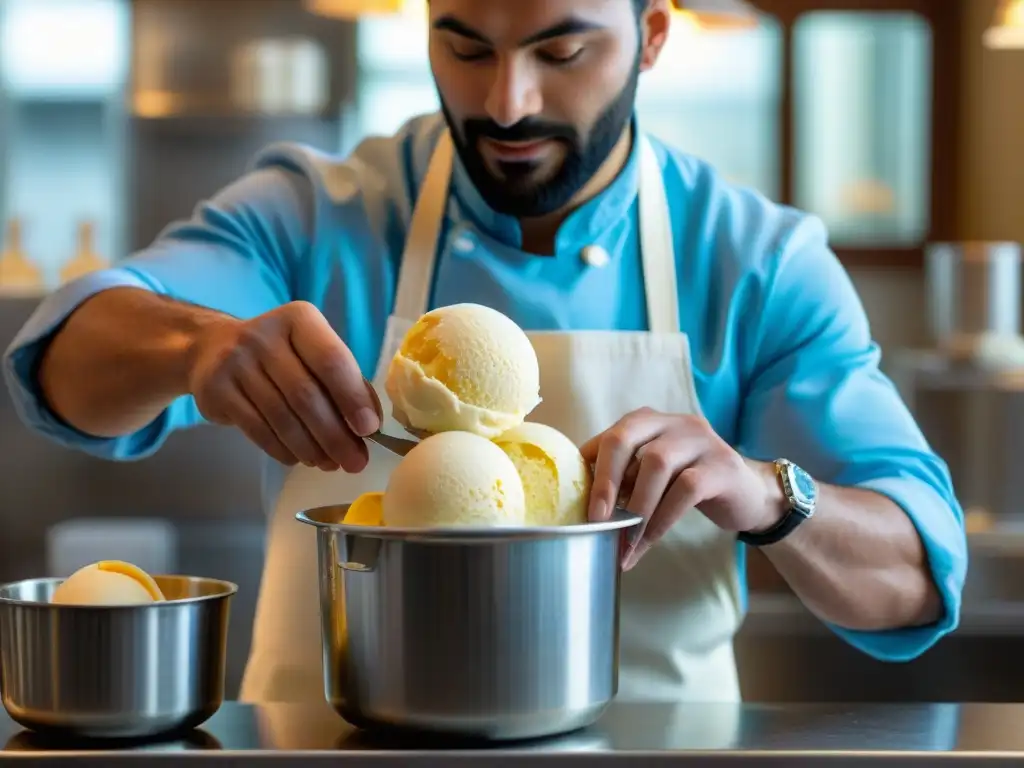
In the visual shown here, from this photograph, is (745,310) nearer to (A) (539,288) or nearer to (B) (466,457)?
(A) (539,288)

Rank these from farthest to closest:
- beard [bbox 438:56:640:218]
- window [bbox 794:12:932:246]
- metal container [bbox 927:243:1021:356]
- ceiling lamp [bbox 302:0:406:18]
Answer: window [bbox 794:12:932:246], metal container [bbox 927:243:1021:356], ceiling lamp [bbox 302:0:406:18], beard [bbox 438:56:640:218]

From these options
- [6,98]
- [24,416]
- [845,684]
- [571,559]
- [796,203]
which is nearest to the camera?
[571,559]

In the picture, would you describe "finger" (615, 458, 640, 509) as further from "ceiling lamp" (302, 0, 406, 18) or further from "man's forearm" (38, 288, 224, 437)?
"ceiling lamp" (302, 0, 406, 18)

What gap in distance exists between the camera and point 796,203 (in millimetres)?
5648

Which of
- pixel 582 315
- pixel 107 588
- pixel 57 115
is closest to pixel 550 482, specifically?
pixel 107 588

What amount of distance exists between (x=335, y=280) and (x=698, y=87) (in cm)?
445

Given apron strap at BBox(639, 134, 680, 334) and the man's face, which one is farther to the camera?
apron strap at BBox(639, 134, 680, 334)

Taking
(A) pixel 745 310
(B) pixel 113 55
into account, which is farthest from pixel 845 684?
(B) pixel 113 55

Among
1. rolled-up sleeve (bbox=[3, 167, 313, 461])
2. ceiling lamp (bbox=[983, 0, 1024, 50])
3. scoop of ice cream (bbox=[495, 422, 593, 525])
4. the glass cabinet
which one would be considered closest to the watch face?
scoop of ice cream (bbox=[495, 422, 593, 525])

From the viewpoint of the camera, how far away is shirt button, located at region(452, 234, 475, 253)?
1.51m

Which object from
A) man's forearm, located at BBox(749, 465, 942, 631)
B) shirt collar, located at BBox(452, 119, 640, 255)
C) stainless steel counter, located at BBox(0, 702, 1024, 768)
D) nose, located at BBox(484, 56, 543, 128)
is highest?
nose, located at BBox(484, 56, 543, 128)

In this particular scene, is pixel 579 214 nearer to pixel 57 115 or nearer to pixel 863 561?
pixel 863 561

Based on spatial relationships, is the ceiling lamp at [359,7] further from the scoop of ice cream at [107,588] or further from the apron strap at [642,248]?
the scoop of ice cream at [107,588]

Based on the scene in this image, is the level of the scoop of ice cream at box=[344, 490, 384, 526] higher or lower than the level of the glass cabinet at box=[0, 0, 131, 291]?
lower
